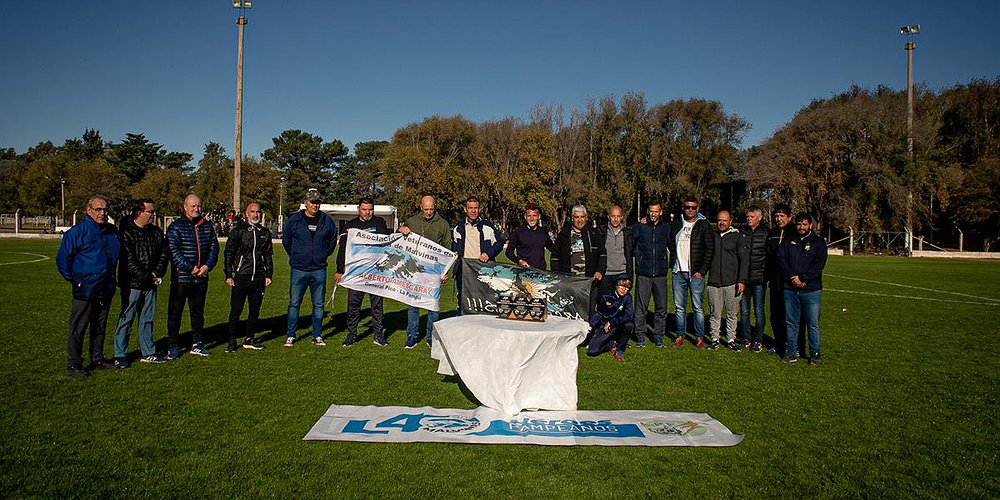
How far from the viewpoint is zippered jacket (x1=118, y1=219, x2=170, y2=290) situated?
7250mm

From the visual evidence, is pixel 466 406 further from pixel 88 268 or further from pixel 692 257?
pixel 692 257

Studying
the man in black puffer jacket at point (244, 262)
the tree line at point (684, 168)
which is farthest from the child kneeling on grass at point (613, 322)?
the tree line at point (684, 168)

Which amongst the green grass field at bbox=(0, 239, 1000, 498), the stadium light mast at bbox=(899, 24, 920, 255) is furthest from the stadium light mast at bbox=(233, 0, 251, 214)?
the stadium light mast at bbox=(899, 24, 920, 255)

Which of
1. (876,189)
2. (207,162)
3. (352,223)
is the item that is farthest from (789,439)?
(207,162)

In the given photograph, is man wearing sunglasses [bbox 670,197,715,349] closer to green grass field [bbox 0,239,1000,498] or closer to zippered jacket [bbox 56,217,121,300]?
green grass field [bbox 0,239,1000,498]

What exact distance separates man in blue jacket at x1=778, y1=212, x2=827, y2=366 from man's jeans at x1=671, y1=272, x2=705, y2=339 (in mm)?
1181

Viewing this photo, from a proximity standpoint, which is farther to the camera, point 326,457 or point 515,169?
point 515,169

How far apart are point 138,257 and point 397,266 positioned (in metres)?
3.28

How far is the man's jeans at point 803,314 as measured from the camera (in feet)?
27.3

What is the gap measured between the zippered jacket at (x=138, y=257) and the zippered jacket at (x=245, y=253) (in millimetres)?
984

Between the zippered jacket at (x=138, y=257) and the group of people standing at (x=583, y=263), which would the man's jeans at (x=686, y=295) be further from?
the zippered jacket at (x=138, y=257)

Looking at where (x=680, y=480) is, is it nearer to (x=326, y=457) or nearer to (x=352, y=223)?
(x=326, y=457)

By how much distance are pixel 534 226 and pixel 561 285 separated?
1092 mm

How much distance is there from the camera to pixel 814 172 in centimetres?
4419
